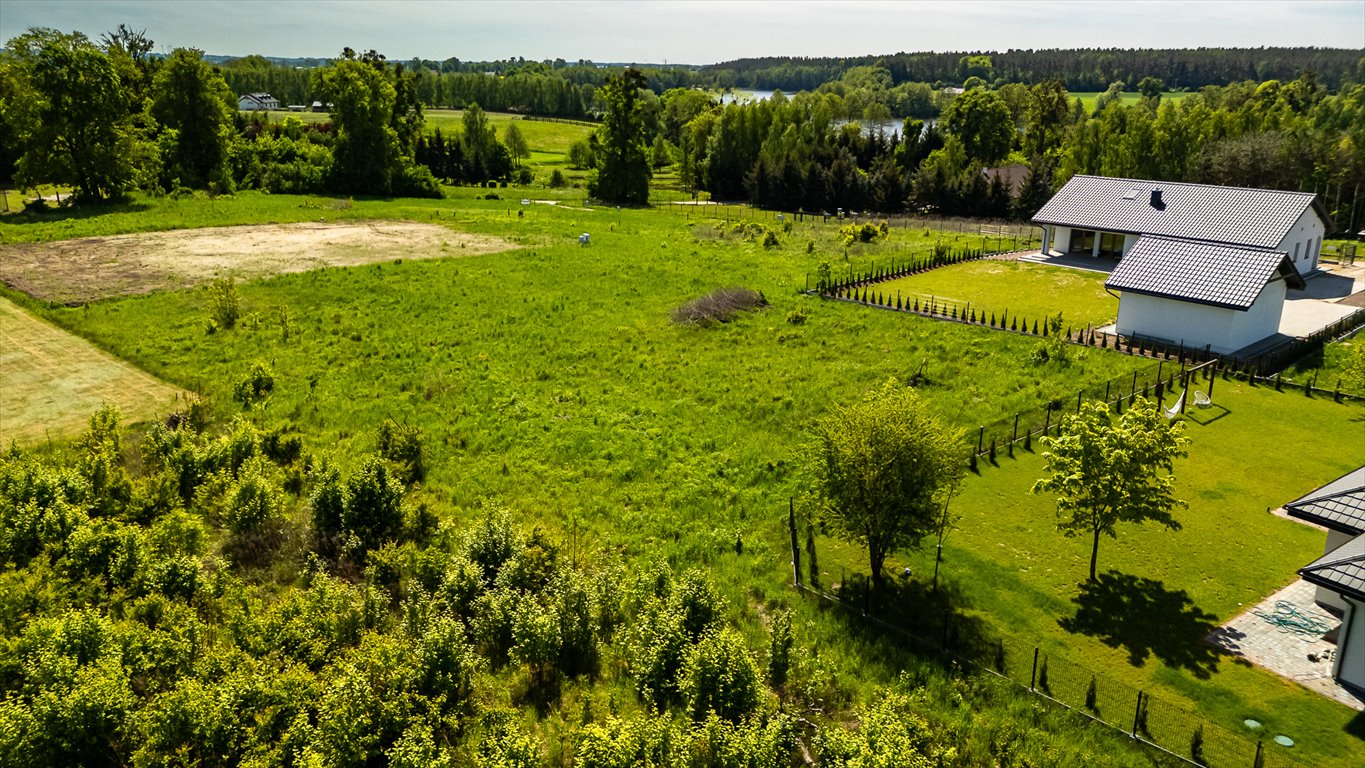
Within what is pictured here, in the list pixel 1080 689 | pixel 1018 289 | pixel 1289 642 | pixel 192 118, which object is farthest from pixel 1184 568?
pixel 192 118

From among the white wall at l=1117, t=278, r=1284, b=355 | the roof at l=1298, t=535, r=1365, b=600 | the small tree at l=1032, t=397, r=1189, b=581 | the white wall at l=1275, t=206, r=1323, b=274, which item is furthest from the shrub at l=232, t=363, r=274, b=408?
the white wall at l=1275, t=206, r=1323, b=274

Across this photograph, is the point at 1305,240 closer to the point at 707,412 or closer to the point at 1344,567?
the point at 707,412

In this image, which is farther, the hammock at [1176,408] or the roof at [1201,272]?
the roof at [1201,272]

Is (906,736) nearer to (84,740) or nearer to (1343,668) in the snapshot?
(1343,668)

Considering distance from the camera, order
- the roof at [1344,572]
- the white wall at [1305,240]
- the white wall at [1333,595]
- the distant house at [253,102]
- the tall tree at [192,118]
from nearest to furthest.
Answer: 1. the roof at [1344,572]
2. the white wall at [1333,595]
3. the white wall at [1305,240]
4. the tall tree at [192,118]
5. the distant house at [253,102]

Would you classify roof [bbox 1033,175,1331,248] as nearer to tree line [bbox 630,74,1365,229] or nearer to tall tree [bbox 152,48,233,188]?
tree line [bbox 630,74,1365,229]

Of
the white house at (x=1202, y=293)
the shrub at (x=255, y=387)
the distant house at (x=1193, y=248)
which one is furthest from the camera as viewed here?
the distant house at (x=1193, y=248)

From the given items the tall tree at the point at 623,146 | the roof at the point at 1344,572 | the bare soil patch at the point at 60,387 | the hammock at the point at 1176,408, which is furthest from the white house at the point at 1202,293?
the tall tree at the point at 623,146

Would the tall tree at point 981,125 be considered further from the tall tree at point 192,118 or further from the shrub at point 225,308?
the shrub at point 225,308
